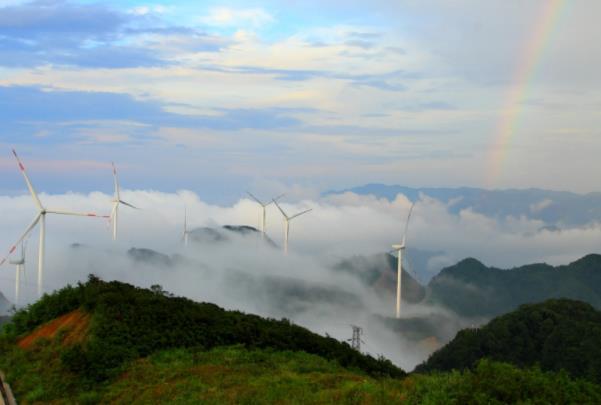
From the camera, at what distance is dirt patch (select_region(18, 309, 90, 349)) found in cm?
3975

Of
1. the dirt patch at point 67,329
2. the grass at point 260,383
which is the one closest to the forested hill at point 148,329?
the dirt patch at point 67,329

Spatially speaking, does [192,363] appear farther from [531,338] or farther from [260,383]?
[531,338]

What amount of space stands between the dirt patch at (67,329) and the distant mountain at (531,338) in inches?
4085

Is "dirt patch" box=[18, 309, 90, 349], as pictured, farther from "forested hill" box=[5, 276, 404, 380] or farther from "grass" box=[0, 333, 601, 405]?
"grass" box=[0, 333, 601, 405]

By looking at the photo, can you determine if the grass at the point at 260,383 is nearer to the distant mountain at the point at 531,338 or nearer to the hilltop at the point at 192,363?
the hilltop at the point at 192,363

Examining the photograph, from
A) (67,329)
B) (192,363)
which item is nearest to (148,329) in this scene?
(67,329)

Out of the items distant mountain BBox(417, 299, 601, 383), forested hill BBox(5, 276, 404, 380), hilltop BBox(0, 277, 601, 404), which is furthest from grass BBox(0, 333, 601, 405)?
distant mountain BBox(417, 299, 601, 383)

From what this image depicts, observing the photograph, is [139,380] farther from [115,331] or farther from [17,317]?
[17,317]

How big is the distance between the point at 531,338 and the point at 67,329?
118 meters

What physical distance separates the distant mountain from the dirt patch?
103755 millimetres

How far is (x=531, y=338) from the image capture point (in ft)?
465

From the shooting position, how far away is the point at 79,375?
3491 centimetres

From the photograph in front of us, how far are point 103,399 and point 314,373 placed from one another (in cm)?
954

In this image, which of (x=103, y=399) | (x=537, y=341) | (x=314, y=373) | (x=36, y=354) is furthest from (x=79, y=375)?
(x=537, y=341)
